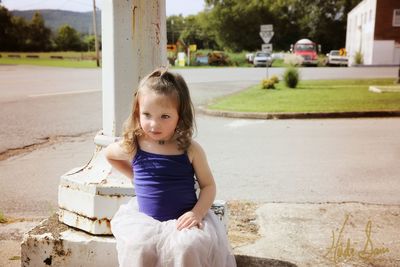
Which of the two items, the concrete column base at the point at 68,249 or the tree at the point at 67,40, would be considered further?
the tree at the point at 67,40

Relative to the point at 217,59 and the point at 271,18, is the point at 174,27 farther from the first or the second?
the point at 217,59

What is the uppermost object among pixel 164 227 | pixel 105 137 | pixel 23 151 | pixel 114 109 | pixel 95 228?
pixel 114 109

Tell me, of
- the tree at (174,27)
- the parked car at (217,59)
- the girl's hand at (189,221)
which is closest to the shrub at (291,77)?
the girl's hand at (189,221)

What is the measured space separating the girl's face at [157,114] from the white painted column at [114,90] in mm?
532

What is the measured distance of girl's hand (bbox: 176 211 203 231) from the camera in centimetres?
199

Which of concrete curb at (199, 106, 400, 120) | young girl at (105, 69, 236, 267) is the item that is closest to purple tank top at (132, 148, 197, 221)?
young girl at (105, 69, 236, 267)

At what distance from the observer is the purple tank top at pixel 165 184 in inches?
83.8

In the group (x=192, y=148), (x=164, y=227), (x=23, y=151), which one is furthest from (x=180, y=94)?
(x=23, y=151)

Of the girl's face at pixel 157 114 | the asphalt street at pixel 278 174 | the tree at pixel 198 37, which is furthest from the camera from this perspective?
the tree at pixel 198 37

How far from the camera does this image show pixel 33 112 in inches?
412

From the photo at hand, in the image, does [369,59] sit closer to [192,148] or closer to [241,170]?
[241,170]

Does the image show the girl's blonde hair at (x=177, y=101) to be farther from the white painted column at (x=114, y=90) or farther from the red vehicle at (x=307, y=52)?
the red vehicle at (x=307, y=52)

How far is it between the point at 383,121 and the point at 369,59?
3918 cm

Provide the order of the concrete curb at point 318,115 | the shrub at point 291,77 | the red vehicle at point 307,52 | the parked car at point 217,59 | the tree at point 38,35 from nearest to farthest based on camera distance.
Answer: the concrete curb at point 318,115 < the shrub at point 291,77 < the red vehicle at point 307,52 < the parked car at point 217,59 < the tree at point 38,35
